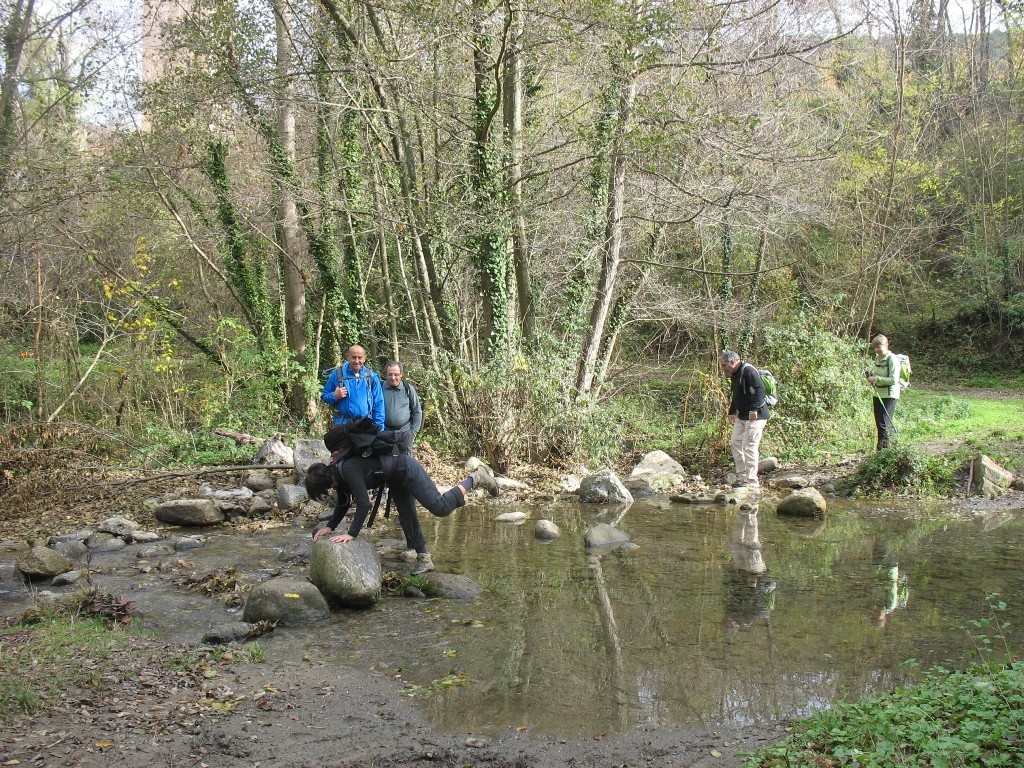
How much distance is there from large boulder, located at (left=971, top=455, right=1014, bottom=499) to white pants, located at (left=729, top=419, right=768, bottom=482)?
2919mm

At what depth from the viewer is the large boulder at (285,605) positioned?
651 centimetres

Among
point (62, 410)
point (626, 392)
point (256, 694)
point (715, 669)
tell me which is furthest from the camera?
point (626, 392)

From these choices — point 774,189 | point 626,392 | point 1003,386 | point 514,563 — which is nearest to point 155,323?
point 626,392

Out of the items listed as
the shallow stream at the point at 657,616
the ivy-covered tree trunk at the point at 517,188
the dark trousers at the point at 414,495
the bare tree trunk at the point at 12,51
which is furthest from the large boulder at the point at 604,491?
the bare tree trunk at the point at 12,51

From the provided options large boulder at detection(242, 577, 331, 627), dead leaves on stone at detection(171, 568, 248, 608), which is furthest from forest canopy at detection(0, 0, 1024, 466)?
large boulder at detection(242, 577, 331, 627)

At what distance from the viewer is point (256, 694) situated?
507cm

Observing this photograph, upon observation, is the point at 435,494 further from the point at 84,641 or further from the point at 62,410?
the point at 62,410

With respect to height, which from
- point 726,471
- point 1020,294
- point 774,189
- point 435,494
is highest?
point 774,189

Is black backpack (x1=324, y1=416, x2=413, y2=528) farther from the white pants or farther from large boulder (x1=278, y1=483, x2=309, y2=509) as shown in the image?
the white pants

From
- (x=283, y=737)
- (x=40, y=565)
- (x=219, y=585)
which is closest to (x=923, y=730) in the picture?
(x=283, y=737)

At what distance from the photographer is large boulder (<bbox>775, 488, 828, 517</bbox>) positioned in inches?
419

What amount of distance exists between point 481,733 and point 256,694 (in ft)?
4.86

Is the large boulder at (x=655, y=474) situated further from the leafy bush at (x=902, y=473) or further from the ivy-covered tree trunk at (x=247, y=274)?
the ivy-covered tree trunk at (x=247, y=274)

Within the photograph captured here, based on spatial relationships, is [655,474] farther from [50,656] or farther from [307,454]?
[50,656]
